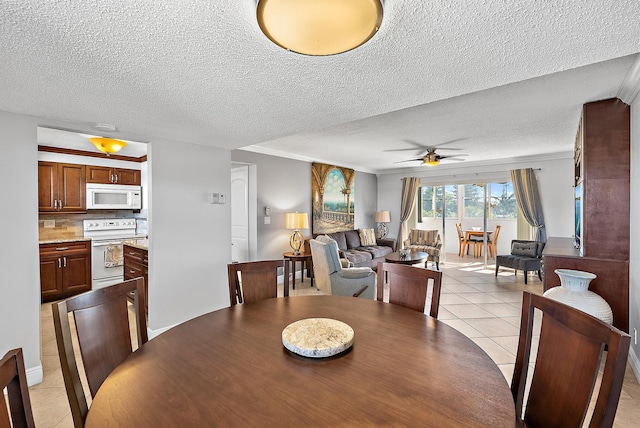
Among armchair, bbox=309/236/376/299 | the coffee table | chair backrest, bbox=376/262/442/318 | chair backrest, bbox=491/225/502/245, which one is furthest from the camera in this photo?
chair backrest, bbox=491/225/502/245

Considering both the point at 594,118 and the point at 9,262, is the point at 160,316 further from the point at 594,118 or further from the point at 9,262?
the point at 594,118

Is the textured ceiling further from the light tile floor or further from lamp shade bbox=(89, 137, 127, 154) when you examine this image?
the light tile floor

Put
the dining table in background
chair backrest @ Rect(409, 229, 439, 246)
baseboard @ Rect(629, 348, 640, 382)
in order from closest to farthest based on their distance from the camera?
baseboard @ Rect(629, 348, 640, 382)
chair backrest @ Rect(409, 229, 439, 246)
the dining table in background

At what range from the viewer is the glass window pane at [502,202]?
7.25 m

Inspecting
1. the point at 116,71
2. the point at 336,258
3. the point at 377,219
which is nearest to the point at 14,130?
the point at 116,71

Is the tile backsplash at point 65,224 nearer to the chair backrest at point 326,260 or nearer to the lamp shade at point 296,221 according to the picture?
the lamp shade at point 296,221

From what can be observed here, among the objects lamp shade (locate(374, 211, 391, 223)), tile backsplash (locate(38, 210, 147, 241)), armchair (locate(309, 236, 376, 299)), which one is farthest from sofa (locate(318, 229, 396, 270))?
tile backsplash (locate(38, 210, 147, 241))

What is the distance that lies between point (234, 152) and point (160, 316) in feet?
8.51

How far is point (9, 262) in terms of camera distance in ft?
7.41

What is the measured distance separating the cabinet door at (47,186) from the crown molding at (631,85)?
661 centimetres

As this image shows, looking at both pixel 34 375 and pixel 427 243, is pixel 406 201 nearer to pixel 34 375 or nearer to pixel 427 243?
pixel 427 243

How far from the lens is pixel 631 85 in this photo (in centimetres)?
233

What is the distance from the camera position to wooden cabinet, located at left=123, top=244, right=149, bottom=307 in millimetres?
3385

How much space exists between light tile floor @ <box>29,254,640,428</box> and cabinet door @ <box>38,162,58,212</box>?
4.68 ft
